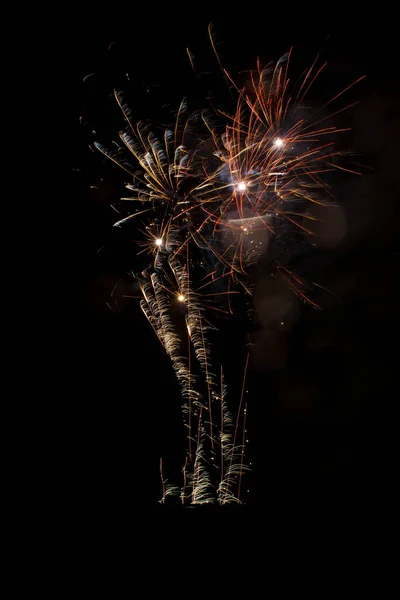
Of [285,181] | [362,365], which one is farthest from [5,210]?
[362,365]

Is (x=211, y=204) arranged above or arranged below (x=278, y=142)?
below

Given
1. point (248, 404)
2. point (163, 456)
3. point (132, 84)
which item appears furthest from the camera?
point (248, 404)

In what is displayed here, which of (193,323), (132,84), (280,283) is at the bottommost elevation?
(193,323)

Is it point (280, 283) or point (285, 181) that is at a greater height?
point (285, 181)

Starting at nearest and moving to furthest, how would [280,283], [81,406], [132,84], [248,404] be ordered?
[132,84] → [81,406] → [280,283] → [248,404]

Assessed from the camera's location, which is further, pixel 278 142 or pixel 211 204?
pixel 211 204

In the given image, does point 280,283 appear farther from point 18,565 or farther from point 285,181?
point 18,565

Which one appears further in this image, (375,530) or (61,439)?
(61,439)
